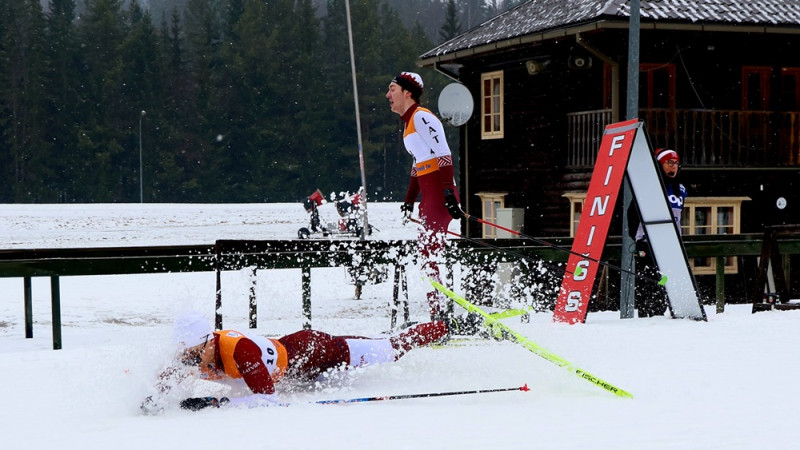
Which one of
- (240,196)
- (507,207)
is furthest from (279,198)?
(507,207)

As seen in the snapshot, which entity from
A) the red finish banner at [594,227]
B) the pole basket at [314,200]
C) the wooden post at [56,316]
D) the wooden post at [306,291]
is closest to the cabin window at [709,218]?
the red finish banner at [594,227]

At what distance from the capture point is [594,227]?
9.48 metres

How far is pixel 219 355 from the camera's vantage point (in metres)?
5.49

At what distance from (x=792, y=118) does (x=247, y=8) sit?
198 ft

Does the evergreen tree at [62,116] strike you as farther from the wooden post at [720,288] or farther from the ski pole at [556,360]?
the ski pole at [556,360]

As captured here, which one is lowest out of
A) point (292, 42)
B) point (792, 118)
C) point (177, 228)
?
point (177, 228)

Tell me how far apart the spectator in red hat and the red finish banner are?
1.78 ft

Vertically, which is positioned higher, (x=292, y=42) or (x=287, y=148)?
(x=292, y=42)

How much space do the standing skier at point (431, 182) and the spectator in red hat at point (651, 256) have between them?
2.71 metres

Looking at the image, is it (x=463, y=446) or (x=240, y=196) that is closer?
(x=463, y=446)

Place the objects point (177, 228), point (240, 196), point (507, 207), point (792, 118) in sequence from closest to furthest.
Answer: point (792, 118) < point (507, 207) < point (177, 228) < point (240, 196)

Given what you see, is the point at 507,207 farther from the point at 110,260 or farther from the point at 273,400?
the point at 273,400

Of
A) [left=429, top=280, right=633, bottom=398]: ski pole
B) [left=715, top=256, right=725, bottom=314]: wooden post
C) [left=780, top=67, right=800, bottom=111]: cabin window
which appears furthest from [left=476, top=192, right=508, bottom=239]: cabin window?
[left=429, top=280, right=633, bottom=398]: ski pole

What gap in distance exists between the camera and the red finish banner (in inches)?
365
